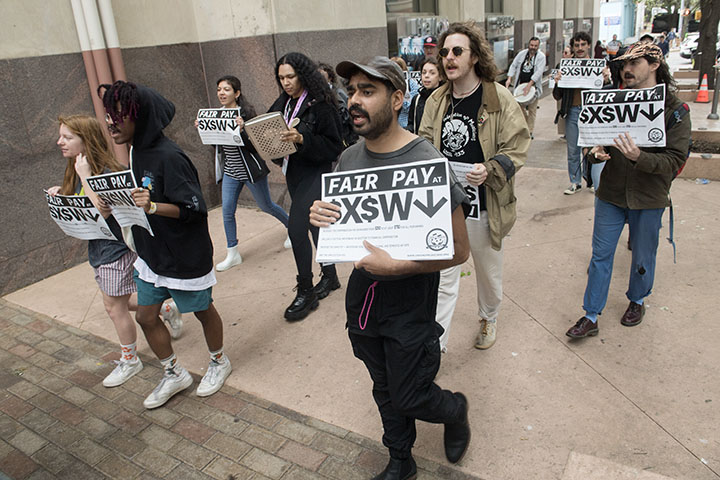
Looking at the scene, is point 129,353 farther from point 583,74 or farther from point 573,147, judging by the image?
point 583,74

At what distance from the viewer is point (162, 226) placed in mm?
3330

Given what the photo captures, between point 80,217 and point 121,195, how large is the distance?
0.66 metres

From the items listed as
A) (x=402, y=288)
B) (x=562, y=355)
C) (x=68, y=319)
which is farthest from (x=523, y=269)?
(x=68, y=319)

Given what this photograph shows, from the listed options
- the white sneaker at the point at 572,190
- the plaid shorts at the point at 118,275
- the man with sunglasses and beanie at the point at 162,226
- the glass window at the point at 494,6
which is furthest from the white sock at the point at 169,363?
the glass window at the point at 494,6

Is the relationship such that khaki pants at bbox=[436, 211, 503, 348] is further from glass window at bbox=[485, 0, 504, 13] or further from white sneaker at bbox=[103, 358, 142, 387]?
glass window at bbox=[485, 0, 504, 13]

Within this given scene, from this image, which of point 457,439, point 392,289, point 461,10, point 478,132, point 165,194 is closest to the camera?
point 392,289

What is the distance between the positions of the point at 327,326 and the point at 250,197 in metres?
3.75

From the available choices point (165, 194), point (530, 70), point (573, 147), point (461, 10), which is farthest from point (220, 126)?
point (461, 10)

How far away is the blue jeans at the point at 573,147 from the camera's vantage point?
6.95 metres

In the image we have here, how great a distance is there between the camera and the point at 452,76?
11.1 ft

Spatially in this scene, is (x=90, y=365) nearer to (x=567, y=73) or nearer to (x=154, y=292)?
(x=154, y=292)

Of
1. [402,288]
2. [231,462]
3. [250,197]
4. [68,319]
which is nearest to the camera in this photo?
[402,288]

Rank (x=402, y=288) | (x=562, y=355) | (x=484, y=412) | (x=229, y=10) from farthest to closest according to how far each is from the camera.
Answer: (x=229, y=10)
(x=562, y=355)
(x=484, y=412)
(x=402, y=288)

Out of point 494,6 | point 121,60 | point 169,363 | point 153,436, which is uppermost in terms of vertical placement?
point 494,6
